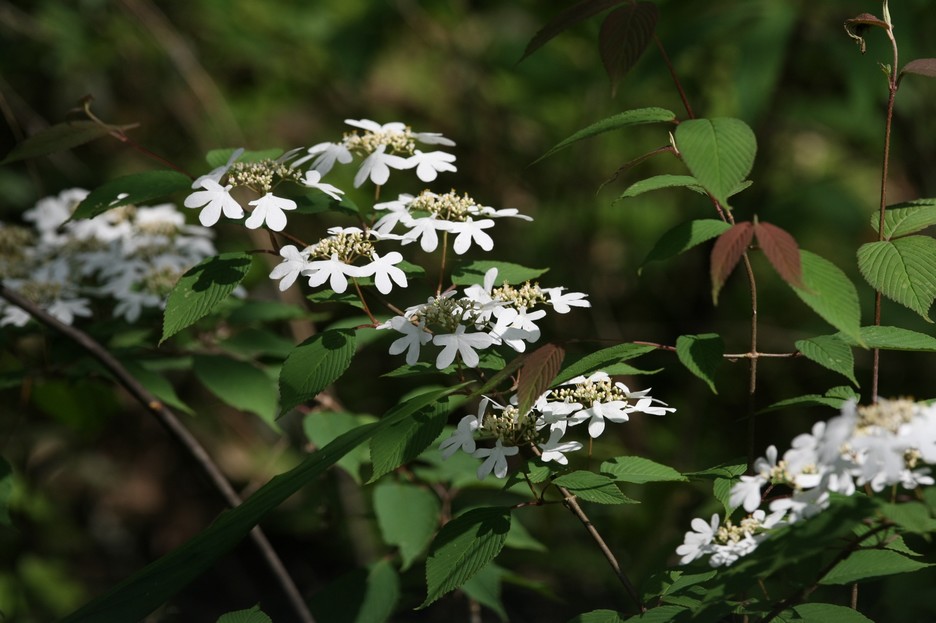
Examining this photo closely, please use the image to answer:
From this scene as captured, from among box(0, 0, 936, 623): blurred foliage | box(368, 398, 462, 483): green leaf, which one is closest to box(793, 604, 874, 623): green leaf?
box(368, 398, 462, 483): green leaf

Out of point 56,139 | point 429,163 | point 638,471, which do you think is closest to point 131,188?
point 56,139

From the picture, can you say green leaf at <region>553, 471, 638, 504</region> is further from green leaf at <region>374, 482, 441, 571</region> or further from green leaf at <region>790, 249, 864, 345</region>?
green leaf at <region>374, 482, 441, 571</region>

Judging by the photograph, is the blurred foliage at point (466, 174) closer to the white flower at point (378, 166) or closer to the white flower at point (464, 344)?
the white flower at point (378, 166)

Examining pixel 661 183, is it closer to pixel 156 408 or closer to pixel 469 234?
pixel 469 234

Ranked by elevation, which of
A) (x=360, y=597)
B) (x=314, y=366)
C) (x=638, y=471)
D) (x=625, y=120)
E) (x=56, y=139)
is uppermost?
(x=56, y=139)

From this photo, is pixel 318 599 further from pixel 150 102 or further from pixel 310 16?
pixel 150 102

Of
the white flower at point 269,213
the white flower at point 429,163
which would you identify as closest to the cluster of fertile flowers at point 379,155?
the white flower at point 429,163
